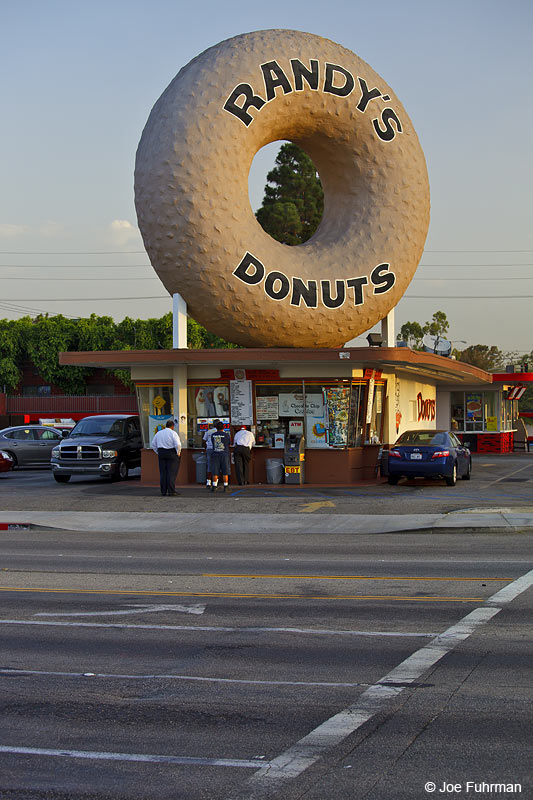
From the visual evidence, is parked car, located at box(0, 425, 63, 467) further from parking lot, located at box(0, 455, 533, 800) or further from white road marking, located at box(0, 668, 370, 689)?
white road marking, located at box(0, 668, 370, 689)

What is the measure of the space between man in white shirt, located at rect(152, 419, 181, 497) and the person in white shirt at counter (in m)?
1.80

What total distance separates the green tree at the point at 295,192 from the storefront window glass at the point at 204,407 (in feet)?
123

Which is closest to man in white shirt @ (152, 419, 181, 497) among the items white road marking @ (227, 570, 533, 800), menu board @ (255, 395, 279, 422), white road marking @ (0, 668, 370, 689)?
menu board @ (255, 395, 279, 422)

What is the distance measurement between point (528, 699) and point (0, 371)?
69147 millimetres

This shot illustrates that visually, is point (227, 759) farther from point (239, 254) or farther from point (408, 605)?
point (239, 254)

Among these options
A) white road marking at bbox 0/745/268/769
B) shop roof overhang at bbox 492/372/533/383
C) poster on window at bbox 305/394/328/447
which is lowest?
white road marking at bbox 0/745/268/769

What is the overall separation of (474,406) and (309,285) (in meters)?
23.0

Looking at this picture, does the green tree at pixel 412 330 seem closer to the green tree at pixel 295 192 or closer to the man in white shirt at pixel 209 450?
the green tree at pixel 295 192

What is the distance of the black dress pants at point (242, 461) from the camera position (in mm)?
22609

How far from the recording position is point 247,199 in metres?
21.7

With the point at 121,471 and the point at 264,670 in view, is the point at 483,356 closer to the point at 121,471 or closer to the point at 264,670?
the point at 121,471

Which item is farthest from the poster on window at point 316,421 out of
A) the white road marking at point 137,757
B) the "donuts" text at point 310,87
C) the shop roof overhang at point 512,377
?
the shop roof overhang at point 512,377

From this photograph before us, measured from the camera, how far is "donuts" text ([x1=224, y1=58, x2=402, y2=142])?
21041mm

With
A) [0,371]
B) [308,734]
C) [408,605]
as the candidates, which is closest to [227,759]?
[308,734]
